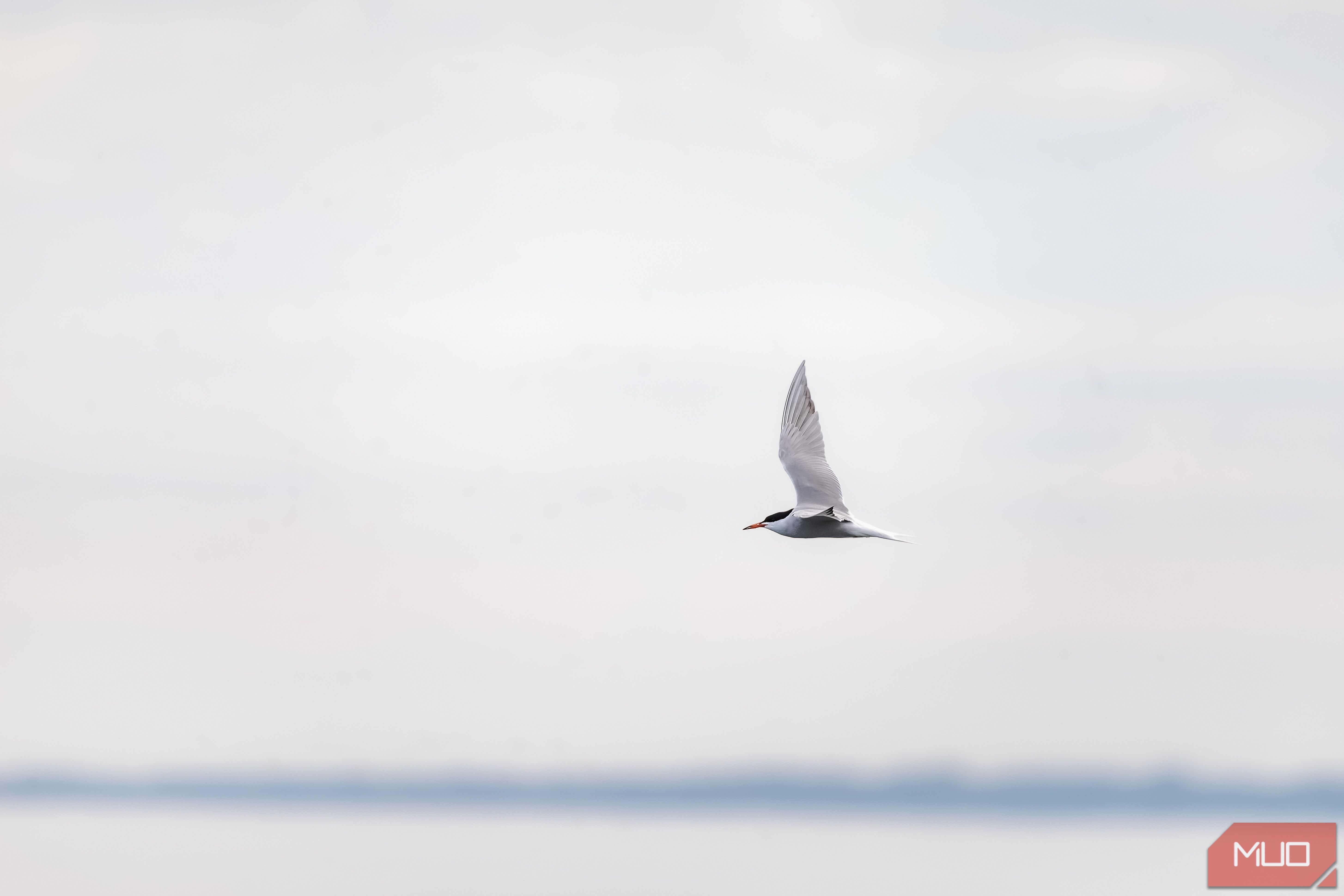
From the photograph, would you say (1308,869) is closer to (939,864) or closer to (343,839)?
(939,864)

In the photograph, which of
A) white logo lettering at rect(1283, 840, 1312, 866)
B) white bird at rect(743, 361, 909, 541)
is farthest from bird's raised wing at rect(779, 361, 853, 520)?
white logo lettering at rect(1283, 840, 1312, 866)

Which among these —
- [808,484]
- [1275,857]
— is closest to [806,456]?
[808,484]

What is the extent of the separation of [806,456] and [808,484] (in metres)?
0.62

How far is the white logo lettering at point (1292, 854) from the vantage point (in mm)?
34188

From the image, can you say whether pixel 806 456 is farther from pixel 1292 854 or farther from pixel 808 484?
pixel 1292 854

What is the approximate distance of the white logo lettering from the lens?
34.2 m

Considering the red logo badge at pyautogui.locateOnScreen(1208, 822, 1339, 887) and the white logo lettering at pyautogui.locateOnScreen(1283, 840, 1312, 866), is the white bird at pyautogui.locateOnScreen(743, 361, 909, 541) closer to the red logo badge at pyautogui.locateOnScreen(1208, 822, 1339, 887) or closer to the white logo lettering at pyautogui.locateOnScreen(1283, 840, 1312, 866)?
the red logo badge at pyautogui.locateOnScreen(1208, 822, 1339, 887)

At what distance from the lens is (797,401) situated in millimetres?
25031

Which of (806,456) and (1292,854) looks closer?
(806,456)

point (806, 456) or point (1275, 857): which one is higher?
point (806, 456)

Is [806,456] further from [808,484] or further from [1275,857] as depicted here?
[1275,857]

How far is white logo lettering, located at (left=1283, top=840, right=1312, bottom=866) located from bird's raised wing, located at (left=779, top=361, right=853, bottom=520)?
1793 centimetres

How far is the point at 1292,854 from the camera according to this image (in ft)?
116

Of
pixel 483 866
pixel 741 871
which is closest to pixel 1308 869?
pixel 741 871
